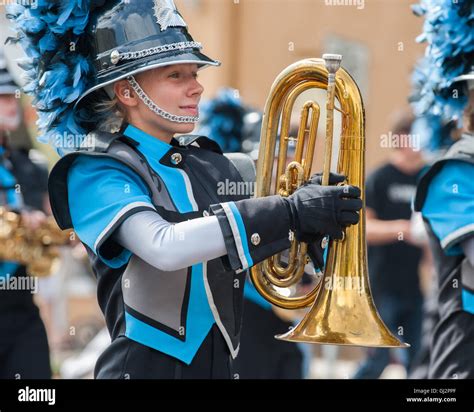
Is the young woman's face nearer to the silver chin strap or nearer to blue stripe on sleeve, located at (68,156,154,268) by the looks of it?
the silver chin strap

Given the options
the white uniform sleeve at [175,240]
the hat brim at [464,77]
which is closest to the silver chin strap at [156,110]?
the white uniform sleeve at [175,240]

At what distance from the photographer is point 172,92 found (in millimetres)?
3986

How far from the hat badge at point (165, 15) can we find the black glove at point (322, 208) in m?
0.65

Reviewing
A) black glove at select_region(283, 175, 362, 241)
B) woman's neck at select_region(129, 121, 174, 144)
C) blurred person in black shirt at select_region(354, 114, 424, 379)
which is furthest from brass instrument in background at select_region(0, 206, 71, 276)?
blurred person in black shirt at select_region(354, 114, 424, 379)

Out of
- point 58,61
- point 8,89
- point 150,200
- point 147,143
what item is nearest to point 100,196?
point 150,200

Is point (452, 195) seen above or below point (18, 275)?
above

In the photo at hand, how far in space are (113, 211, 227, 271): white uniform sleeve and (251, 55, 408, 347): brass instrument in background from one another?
0.31 meters

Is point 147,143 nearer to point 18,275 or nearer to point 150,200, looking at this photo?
point 150,200

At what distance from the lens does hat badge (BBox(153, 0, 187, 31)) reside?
13.1 ft

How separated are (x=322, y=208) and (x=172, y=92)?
605 millimetres

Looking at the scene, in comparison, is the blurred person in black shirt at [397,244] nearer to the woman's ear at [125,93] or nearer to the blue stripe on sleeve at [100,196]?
the woman's ear at [125,93]

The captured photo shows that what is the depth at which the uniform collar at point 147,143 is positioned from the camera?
13.2 feet

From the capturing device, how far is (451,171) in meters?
4.82
